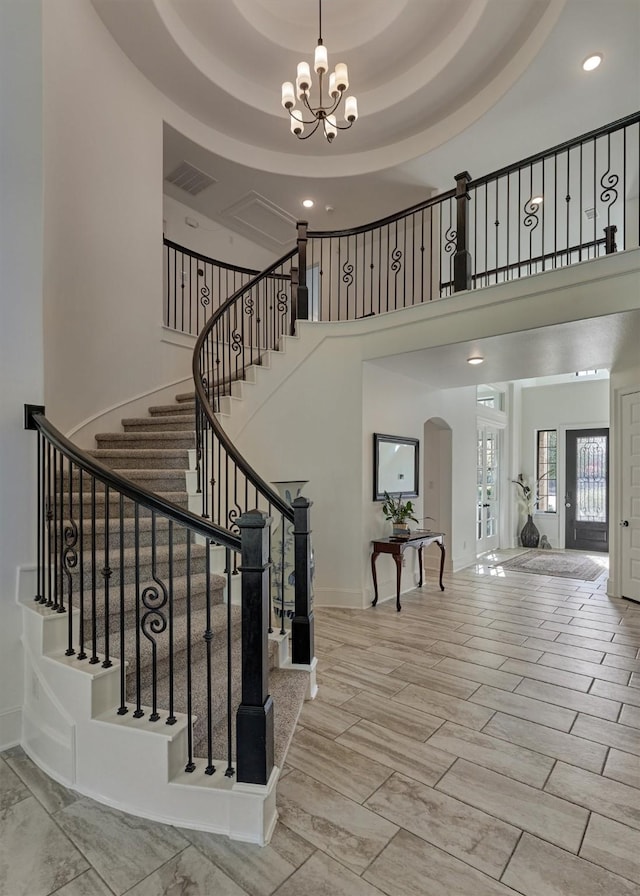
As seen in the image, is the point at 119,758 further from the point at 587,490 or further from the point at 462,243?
the point at 587,490

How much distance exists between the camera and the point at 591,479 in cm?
872

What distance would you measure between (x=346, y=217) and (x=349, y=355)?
165 inches

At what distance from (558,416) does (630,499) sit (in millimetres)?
4219

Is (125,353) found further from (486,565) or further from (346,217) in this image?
(486,565)

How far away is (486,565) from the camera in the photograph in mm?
7254

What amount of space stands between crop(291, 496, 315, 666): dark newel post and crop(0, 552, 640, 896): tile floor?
1.10ft

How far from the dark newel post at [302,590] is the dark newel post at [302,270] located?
3.23 metres

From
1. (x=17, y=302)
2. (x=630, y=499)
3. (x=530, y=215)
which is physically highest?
(x=530, y=215)

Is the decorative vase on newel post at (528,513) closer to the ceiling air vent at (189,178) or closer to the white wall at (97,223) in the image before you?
the white wall at (97,223)

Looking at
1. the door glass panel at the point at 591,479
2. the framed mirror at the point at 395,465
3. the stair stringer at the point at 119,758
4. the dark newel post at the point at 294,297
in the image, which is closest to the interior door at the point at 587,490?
the door glass panel at the point at 591,479

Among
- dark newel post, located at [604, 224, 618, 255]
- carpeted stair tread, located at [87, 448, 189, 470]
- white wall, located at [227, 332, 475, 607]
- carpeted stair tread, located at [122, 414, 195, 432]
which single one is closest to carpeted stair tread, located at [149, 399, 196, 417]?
carpeted stair tread, located at [122, 414, 195, 432]

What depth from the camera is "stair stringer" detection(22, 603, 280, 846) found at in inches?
70.3

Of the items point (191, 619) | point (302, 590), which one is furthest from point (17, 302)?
point (302, 590)

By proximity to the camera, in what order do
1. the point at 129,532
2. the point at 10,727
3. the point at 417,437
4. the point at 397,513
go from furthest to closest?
the point at 417,437 < the point at 397,513 < the point at 129,532 < the point at 10,727
